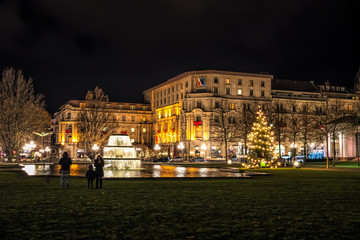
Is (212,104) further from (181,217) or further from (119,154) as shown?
(181,217)

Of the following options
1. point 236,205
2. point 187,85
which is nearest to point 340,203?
point 236,205

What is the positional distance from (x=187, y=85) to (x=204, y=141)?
58.7 feet

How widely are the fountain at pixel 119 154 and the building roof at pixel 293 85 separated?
285ft

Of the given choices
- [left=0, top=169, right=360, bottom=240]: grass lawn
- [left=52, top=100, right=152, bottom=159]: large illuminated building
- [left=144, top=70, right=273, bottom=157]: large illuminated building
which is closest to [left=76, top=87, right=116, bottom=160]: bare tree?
[left=144, top=70, right=273, bottom=157]: large illuminated building

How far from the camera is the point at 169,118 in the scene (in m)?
124

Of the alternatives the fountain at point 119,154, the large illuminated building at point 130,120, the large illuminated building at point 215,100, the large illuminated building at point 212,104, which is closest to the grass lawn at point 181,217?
the fountain at point 119,154

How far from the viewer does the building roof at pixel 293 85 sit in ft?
401

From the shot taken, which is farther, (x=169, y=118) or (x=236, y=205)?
(x=169, y=118)

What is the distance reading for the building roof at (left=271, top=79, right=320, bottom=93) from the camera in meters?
122

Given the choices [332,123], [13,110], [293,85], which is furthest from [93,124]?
[293,85]

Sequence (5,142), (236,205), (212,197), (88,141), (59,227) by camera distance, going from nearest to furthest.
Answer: (59,227) < (236,205) < (212,197) < (5,142) < (88,141)

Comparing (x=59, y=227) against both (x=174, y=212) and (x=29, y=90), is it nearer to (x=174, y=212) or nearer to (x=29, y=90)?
(x=174, y=212)

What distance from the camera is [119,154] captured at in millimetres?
40625

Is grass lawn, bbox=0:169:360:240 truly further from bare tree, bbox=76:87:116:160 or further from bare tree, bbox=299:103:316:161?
bare tree, bbox=76:87:116:160
